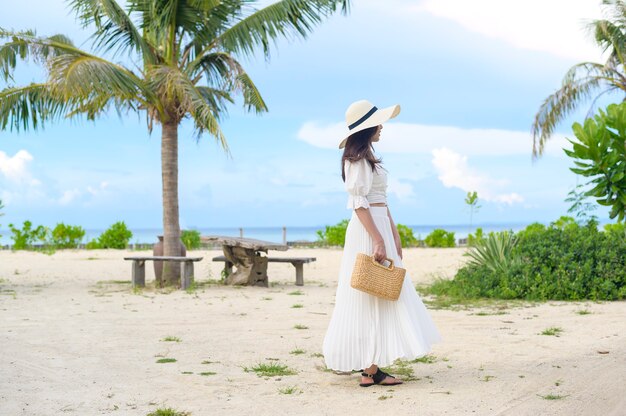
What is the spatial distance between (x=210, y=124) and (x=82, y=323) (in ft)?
14.0

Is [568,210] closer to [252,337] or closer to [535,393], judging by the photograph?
[252,337]

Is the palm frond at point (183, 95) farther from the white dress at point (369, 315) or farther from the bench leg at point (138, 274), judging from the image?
the white dress at point (369, 315)

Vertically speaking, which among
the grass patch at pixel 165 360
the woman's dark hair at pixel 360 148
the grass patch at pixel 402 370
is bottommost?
the grass patch at pixel 402 370

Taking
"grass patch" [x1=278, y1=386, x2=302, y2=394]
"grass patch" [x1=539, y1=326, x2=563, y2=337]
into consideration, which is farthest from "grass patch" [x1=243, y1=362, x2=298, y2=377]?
"grass patch" [x1=539, y1=326, x2=563, y2=337]

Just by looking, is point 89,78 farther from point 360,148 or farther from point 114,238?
point 114,238

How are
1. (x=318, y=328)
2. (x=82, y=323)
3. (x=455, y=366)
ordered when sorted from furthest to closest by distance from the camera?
1. (x=82, y=323)
2. (x=318, y=328)
3. (x=455, y=366)

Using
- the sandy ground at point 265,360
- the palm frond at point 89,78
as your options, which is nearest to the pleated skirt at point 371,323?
the sandy ground at point 265,360

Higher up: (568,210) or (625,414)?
(568,210)

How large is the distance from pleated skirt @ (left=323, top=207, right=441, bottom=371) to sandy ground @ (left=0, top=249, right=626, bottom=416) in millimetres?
285

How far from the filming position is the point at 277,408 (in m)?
4.62

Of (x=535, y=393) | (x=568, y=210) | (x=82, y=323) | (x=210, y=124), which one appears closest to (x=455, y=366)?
(x=535, y=393)

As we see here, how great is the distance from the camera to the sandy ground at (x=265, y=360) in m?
4.75

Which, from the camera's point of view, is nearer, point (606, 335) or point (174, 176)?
point (606, 335)

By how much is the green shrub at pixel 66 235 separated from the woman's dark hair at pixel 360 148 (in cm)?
2140
